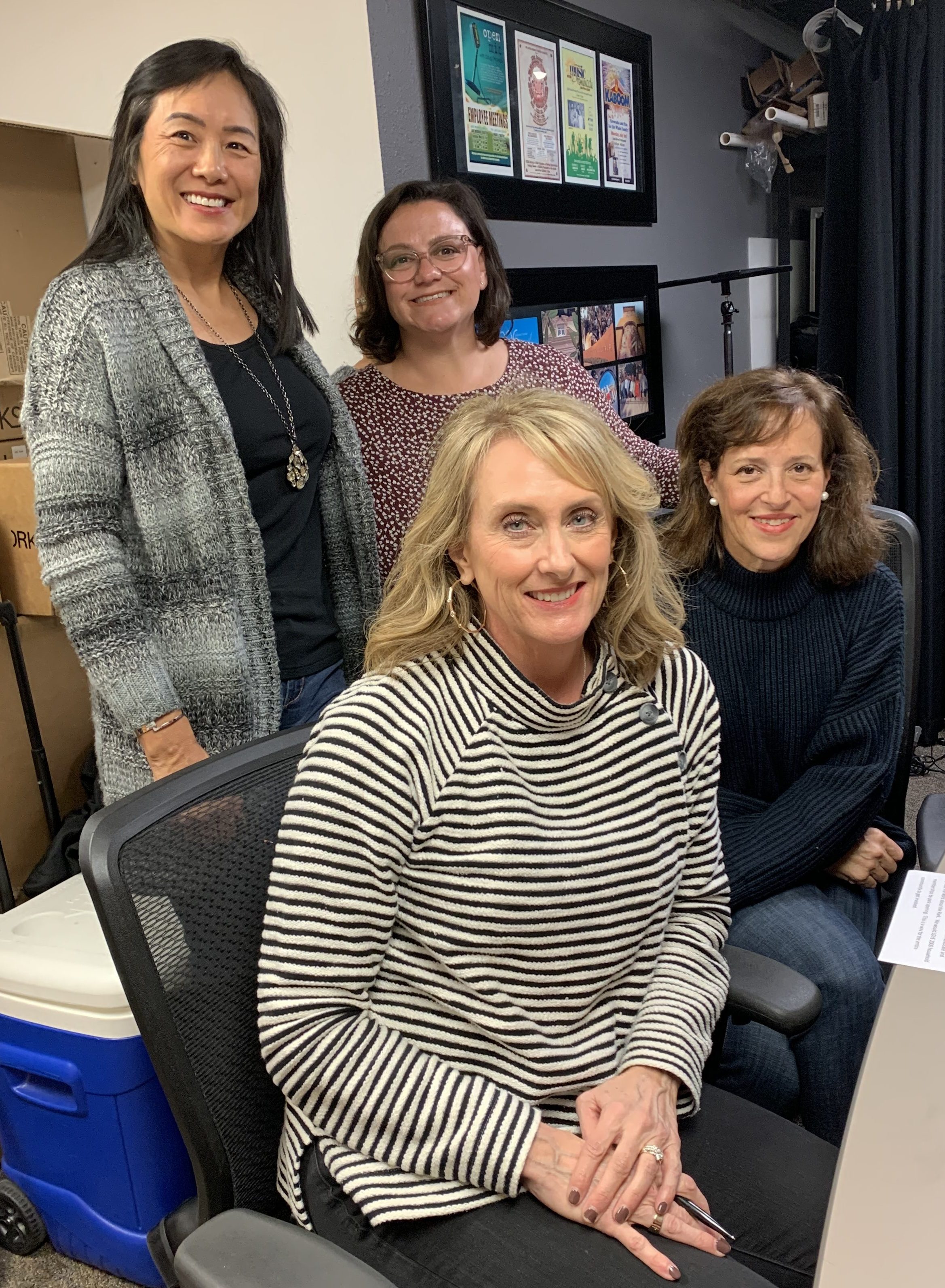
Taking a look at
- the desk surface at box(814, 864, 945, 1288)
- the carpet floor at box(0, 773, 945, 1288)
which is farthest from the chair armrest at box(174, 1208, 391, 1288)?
the carpet floor at box(0, 773, 945, 1288)

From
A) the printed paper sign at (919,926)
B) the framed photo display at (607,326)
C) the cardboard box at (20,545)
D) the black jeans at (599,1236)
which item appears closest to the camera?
the black jeans at (599,1236)

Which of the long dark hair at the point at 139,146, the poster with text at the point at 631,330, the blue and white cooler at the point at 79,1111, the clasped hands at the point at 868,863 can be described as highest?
the long dark hair at the point at 139,146

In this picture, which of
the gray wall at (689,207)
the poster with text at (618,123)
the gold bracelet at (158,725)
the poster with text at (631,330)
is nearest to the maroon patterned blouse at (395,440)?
the gold bracelet at (158,725)

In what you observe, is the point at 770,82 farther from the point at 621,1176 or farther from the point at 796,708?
the point at 621,1176

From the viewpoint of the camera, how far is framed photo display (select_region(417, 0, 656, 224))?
8.46 feet

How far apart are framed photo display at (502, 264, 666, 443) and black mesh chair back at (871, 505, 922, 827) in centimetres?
132

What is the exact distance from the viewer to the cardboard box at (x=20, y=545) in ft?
7.61

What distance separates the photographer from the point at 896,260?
336cm

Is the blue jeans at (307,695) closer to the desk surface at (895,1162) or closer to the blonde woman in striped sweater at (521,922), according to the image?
the blonde woman in striped sweater at (521,922)

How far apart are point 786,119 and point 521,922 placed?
3.97m

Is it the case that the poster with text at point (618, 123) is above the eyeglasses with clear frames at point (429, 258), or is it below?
above

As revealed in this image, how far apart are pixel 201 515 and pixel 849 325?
8.73 feet

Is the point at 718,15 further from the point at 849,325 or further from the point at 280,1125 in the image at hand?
the point at 280,1125

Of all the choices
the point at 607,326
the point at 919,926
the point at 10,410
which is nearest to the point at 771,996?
the point at 919,926
